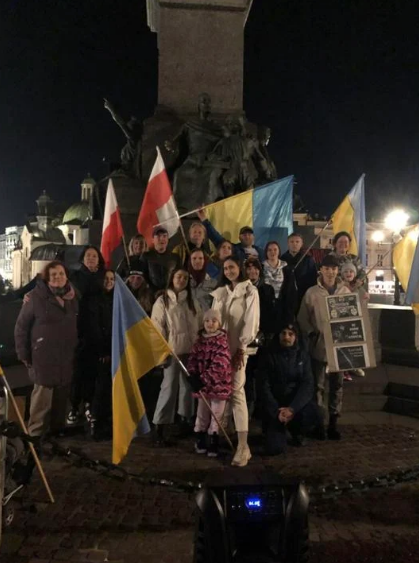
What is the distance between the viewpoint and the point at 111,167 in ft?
42.9

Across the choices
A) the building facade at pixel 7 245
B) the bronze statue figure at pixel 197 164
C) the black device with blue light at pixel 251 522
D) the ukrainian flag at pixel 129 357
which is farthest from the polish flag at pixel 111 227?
the building facade at pixel 7 245

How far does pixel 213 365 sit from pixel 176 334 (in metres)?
0.76

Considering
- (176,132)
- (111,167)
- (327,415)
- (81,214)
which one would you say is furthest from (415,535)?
(81,214)

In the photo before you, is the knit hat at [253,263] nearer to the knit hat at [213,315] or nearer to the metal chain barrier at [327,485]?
the knit hat at [213,315]

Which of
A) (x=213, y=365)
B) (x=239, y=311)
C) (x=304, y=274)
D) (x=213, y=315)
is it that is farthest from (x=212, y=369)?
(x=304, y=274)

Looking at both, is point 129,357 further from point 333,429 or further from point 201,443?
point 333,429

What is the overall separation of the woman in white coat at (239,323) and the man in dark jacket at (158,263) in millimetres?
1215

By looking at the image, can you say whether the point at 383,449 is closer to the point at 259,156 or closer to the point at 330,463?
the point at 330,463

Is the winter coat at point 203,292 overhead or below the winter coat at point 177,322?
overhead

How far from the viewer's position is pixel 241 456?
550 centimetres

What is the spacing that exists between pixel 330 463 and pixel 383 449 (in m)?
0.82

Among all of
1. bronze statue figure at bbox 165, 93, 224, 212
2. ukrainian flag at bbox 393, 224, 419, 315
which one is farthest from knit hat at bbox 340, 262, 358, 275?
bronze statue figure at bbox 165, 93, 224, 212

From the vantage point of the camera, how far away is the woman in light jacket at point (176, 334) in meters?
6.10

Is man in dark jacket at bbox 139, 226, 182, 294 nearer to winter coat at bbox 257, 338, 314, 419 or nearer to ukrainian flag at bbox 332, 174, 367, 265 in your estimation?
winter coat at bbox 257, 338, 314, 419
